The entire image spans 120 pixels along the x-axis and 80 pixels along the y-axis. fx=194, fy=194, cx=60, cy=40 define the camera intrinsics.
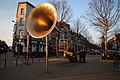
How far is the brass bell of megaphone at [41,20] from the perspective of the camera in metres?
12.4

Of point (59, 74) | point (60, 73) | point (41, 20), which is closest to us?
point (59, 74)

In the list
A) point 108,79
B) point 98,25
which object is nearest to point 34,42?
point 98,25

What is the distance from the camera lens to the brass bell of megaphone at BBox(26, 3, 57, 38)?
12422 mm

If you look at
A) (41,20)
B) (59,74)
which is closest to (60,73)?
(59,74)

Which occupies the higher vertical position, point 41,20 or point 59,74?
point 41,20

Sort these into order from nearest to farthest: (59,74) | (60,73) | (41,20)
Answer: (59,74) < (60,73) < (41,20)

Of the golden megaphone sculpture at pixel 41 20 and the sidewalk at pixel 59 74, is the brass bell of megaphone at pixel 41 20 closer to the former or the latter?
the golden megaphone sculpture at pixel 41 20

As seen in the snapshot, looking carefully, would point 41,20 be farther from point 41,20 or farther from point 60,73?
point 60,73

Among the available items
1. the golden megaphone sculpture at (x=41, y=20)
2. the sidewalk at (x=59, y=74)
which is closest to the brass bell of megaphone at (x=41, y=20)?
the golden megaphone sculpture at (x=41, y=20)

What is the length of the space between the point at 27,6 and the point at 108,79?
1670 inches

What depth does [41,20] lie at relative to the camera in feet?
42.7

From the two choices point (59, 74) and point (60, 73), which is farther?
point (60, 73)

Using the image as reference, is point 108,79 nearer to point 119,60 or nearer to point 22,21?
point 119,60

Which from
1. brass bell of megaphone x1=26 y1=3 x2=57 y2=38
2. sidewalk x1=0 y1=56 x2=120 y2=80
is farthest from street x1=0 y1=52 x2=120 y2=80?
brass bell of megaphone x1=26 y1=3 x2=57 y2=38
